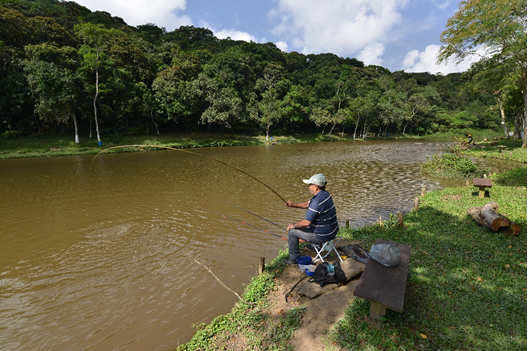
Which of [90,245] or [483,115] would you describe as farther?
[483,115]

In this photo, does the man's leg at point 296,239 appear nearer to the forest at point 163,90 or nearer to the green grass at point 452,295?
the green grass at point 452,295

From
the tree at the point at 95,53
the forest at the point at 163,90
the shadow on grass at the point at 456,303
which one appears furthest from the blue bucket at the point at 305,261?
the tree at the point at 95,53

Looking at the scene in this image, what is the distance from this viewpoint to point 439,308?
13.3 ft

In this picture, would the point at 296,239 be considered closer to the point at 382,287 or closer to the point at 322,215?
the point at 322,215

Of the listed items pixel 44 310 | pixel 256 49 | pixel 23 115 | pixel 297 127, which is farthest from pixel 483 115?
pixel 23 115

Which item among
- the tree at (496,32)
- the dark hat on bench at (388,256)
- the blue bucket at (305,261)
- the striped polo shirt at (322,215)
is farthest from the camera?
the tree at (496,32)

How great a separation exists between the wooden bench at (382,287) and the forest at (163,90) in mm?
26164

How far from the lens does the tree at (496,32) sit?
19.9 metres

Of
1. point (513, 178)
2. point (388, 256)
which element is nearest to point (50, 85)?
point (388, 256)

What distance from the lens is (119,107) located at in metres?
37.2

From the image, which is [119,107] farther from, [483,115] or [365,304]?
[483,115]

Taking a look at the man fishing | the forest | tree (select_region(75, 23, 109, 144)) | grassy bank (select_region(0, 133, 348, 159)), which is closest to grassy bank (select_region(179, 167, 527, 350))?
the man fishing

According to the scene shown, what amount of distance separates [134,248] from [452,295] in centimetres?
746

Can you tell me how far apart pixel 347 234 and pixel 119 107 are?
39.9m
